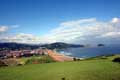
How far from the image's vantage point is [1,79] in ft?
49.1

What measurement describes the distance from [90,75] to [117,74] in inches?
83.4

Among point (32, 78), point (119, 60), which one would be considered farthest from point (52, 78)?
point (119, 60)

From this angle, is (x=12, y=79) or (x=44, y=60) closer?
(x=12, y=79)

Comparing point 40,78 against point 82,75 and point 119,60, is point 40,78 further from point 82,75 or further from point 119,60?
point 119,60

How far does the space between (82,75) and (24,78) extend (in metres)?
4.67

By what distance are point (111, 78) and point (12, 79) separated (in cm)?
769

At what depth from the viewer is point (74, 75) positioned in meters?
14.7

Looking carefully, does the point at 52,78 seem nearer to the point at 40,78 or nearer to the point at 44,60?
the point at 40,78

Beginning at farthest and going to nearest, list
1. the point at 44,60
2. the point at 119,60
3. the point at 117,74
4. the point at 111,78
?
the point at 44,60 < the point at 119,60 < the point at 117,74 < the point at 111,78

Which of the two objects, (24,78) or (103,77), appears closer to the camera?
(103,77)

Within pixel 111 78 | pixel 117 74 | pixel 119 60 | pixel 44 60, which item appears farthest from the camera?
pixel 44 60

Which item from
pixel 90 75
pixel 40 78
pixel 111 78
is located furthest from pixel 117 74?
pixel 40 78

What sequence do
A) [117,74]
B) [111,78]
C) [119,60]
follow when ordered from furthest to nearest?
[119,60] < [117,74] < [111,78]

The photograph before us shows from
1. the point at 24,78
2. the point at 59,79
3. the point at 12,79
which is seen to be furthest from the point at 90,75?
the point at 12,79
